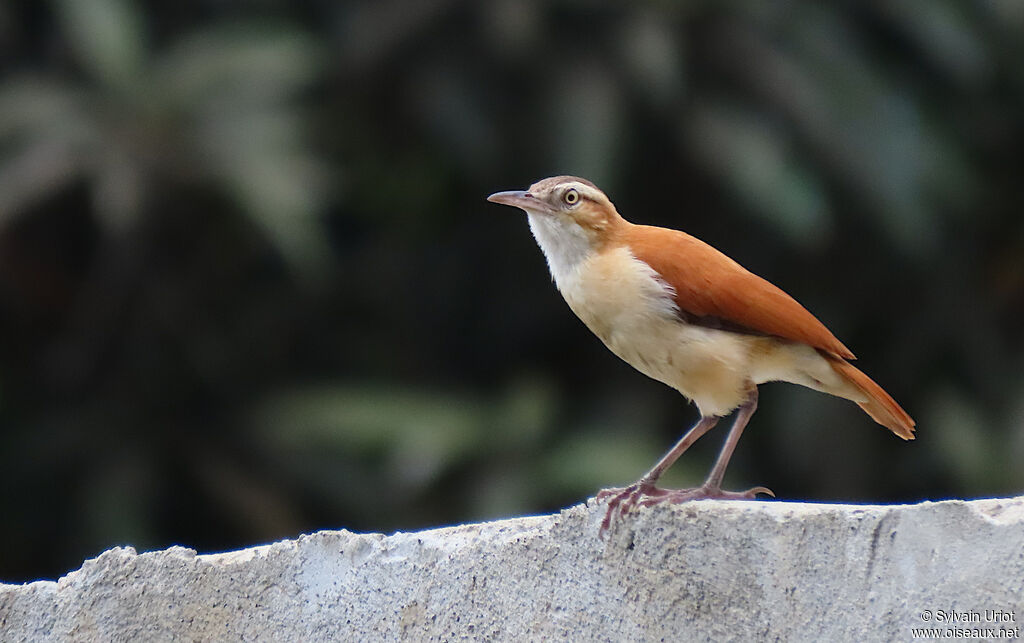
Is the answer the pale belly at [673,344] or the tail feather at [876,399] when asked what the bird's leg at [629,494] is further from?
the tail feather at [876,399]

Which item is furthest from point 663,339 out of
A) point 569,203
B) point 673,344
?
point 569,203

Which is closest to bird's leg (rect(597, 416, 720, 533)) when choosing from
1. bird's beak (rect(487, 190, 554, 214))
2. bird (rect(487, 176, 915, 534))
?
bird (rect(487, 176, 915, 534))

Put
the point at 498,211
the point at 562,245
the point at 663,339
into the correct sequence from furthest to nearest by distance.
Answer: the point at 498,211 → the point at 562,245 → the point at 663,339

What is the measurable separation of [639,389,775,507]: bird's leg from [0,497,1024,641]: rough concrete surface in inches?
5.5

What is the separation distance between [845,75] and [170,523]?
513cm

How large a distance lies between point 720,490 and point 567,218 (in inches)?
34.7

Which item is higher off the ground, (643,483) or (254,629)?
(643,483)

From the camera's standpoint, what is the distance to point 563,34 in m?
9.61

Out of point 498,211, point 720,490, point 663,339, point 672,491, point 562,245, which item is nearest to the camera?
point 672,491

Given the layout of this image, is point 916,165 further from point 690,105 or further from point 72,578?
point 72,578

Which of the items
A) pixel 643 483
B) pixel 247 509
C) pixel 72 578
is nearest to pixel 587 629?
pixel 643 483

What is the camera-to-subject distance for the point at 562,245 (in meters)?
3.93

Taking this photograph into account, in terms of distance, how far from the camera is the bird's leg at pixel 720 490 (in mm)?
3213

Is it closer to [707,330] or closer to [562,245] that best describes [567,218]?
[562,245]
